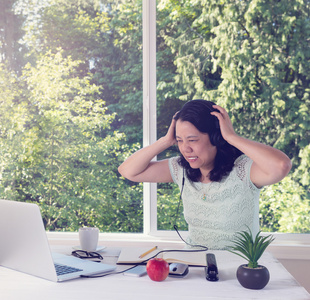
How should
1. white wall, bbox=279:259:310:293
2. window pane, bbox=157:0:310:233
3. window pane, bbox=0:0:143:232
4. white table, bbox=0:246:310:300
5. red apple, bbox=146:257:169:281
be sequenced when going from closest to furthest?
white table, bbox=0:246:310:300, red apple, bbox=146:257:169:281, white wall, bbox=279:259:310:293, window pane, bbox=157:0:310:233, window pane, bbox=0:0:143:232

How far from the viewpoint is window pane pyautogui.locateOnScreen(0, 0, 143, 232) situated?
3.17m

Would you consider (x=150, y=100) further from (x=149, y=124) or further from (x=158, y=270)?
(x=158, y=270)

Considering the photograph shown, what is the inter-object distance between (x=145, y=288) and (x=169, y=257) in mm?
318

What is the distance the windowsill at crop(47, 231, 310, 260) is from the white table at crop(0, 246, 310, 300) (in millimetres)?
1459

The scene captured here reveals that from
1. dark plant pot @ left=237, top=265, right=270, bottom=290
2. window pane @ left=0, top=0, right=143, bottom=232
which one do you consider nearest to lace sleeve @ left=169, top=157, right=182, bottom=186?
window pane @ left=0, top=0, right=143, bottom=232

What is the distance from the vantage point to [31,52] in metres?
3.24

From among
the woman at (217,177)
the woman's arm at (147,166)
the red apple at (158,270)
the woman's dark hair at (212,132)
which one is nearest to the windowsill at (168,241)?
the woman's arm at (147,166)

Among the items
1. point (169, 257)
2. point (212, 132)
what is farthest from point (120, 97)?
point (169, 257)

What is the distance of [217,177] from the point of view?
2.04m

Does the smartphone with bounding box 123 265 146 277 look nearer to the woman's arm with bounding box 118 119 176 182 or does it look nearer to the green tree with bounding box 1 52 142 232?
the woman's arm with bounding box 118 119 176 182

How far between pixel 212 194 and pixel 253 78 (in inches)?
48.4

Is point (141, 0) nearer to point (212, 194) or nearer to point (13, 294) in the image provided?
point (212, 194)

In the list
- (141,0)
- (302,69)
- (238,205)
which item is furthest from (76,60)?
(238,205)

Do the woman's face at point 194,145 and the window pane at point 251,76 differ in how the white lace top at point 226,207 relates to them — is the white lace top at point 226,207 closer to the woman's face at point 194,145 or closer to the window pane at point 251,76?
the woman's face at point 194,145
